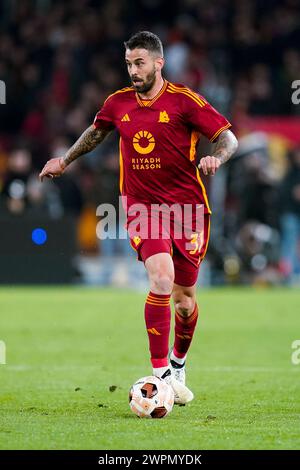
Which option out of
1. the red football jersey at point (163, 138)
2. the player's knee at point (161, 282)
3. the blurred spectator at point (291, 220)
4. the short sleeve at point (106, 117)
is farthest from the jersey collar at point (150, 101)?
the blurred spectator at point (291, 220)

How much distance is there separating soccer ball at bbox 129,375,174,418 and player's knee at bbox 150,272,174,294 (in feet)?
1.90

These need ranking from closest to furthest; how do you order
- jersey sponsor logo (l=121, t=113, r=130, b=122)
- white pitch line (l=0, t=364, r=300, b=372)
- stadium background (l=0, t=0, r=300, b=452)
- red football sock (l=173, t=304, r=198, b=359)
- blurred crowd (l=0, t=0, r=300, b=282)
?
jersey sponsor logo (l=121, t=113, r=130, b=122)
red football sock (l=173, t=304, r=198, b=359)
white pitch line (l=0, t=364, r=300, b=372)
stadium background (l=0, t=0, r=300, b=452)
blurred crowd (l=0, t=0, r=300, b=282)

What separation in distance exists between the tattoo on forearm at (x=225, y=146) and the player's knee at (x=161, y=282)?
849 millimetres

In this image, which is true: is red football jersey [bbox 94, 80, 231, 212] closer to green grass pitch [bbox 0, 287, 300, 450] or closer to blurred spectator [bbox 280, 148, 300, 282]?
green grass pitch [bbox 0, 287, 300, 450]

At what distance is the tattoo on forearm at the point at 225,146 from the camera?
794 centimetres

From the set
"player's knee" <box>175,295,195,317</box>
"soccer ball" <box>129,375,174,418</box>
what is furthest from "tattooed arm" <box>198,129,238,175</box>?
"soccer ball" <box>129,375,174,418</box>

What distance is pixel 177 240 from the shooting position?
832 centimetres

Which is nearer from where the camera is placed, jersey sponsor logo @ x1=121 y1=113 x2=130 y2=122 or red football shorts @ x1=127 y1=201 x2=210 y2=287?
red football shorts @ x1=127 y1=201 x2=210 y2=287

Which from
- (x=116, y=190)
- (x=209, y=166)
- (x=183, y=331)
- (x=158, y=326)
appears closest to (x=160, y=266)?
(x=158, y=326)

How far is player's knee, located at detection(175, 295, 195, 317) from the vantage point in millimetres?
8492

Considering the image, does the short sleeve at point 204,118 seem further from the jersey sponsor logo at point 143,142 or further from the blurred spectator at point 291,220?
the blurred spectator at point 291,220
